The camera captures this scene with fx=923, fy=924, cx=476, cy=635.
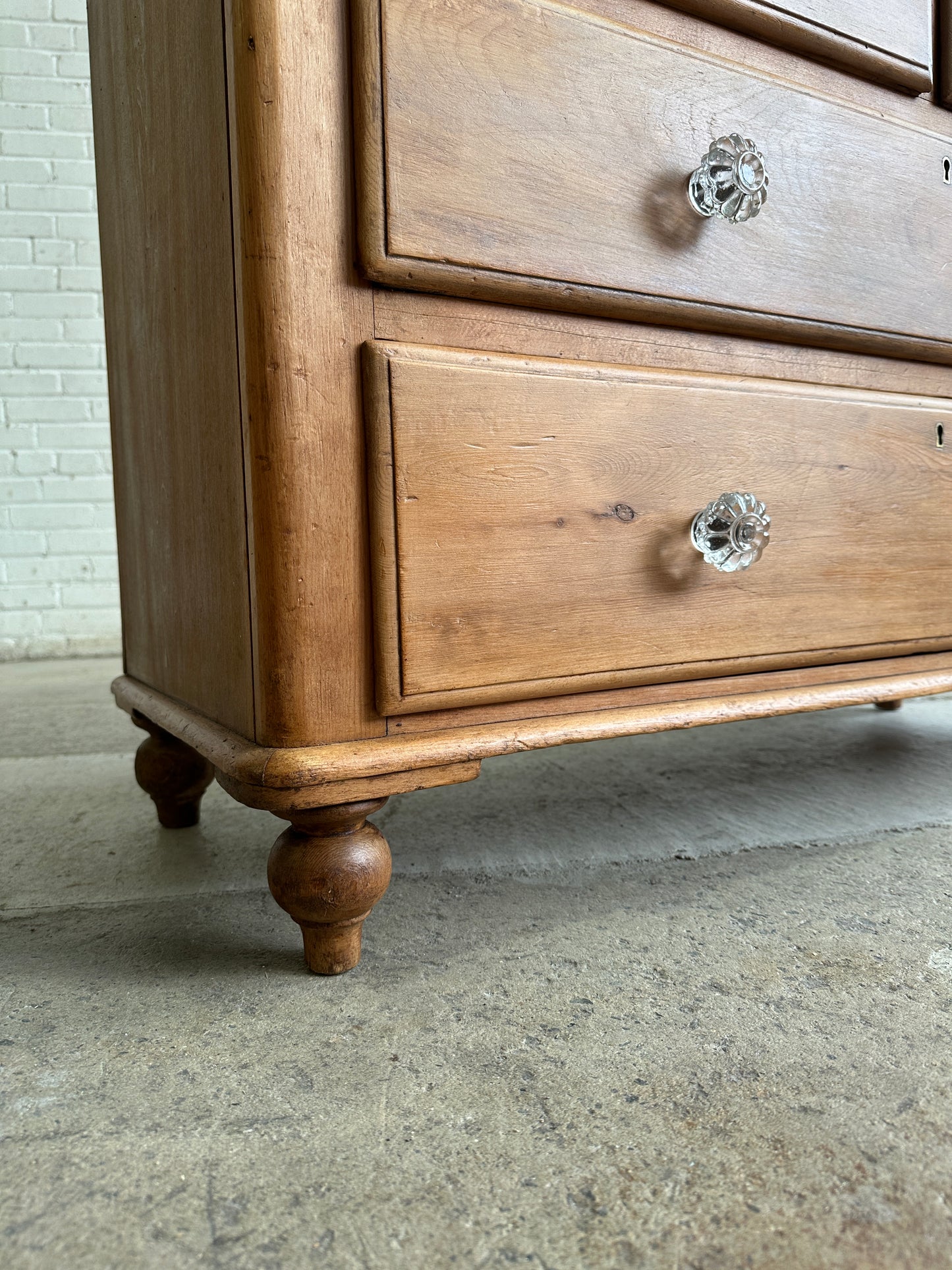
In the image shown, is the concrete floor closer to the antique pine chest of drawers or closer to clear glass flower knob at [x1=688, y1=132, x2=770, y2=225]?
the antique pine chest of drawers

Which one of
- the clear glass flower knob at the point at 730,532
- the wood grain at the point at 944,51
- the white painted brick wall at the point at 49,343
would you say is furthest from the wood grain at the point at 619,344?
the white painted brick wall at the point at 49,343

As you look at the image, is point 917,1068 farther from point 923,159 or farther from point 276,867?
point 923,159

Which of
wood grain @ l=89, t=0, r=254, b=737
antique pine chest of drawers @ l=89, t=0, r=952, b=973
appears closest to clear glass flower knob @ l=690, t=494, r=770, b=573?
antique pine chest of drawers @ l=89, t=0, r=952, b=973

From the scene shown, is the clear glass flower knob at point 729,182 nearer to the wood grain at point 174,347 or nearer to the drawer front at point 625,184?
the drawer front at point 625,184

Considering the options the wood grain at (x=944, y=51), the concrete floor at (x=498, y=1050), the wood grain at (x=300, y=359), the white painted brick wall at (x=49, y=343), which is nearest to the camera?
the concrete floor at (x=498, y=1050)

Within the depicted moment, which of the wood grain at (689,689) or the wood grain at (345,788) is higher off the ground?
the wood grain at (689,689)

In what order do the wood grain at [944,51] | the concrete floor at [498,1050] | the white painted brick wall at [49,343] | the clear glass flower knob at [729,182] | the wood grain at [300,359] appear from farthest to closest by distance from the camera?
the white painted brick wall at [49,343]
the wood grain at [944,51]
the clear glass flower knob at [729,182]
the wood grain at [300,359]
the concrete floor at [498,1050]

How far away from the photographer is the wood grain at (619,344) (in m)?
0.61

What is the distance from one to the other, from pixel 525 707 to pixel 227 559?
0.23 meters

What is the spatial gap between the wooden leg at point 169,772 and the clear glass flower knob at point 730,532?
1.74 ft

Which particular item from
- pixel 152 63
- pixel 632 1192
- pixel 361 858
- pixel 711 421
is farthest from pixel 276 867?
pixel 152 63

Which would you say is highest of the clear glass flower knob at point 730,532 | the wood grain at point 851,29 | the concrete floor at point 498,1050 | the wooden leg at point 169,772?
the wood grain at point 851,29

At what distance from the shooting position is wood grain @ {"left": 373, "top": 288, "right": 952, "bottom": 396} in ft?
2.00

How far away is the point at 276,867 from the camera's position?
24.1 inches
